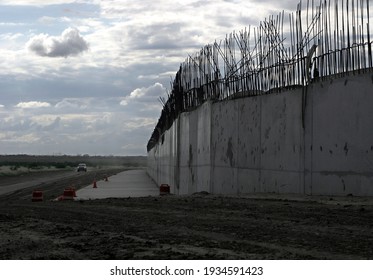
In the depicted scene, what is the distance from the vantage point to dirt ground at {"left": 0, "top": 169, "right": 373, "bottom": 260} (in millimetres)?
7586

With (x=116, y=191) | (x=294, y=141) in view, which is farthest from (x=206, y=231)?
(x=116, y=191)

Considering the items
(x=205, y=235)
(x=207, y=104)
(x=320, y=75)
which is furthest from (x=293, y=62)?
(x=205, y=235)

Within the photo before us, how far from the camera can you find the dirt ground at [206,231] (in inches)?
299

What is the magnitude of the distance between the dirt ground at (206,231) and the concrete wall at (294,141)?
70 cm

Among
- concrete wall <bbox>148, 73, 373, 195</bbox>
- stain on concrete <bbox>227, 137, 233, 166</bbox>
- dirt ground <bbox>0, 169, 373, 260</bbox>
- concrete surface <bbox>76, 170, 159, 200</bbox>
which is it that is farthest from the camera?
concrete surface <bbox>76, 170, 159, 200</bbox>

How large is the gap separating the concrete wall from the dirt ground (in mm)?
702

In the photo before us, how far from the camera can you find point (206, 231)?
31.6 ft

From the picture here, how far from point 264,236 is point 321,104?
5.61 meters

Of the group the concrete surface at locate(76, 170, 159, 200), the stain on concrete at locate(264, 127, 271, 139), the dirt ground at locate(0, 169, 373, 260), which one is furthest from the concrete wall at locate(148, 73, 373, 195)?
the concrete surface at locate(76, 170, 159, 200)

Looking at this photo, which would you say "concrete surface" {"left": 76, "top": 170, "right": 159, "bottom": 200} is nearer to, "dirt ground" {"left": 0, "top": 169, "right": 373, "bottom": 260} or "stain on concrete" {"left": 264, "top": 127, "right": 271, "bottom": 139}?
"stain on concrete" {"left": 264, "top": 127, "right": 271, "bottom": 139}

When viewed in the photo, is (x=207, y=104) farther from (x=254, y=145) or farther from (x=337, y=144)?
(x=337, y=144)

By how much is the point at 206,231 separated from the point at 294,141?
5601mm

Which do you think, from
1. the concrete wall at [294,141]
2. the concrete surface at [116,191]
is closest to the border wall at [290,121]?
the concrete wall at [294,141]

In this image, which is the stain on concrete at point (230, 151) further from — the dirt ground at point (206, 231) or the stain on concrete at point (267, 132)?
the dirt ground at point (206, 231)
